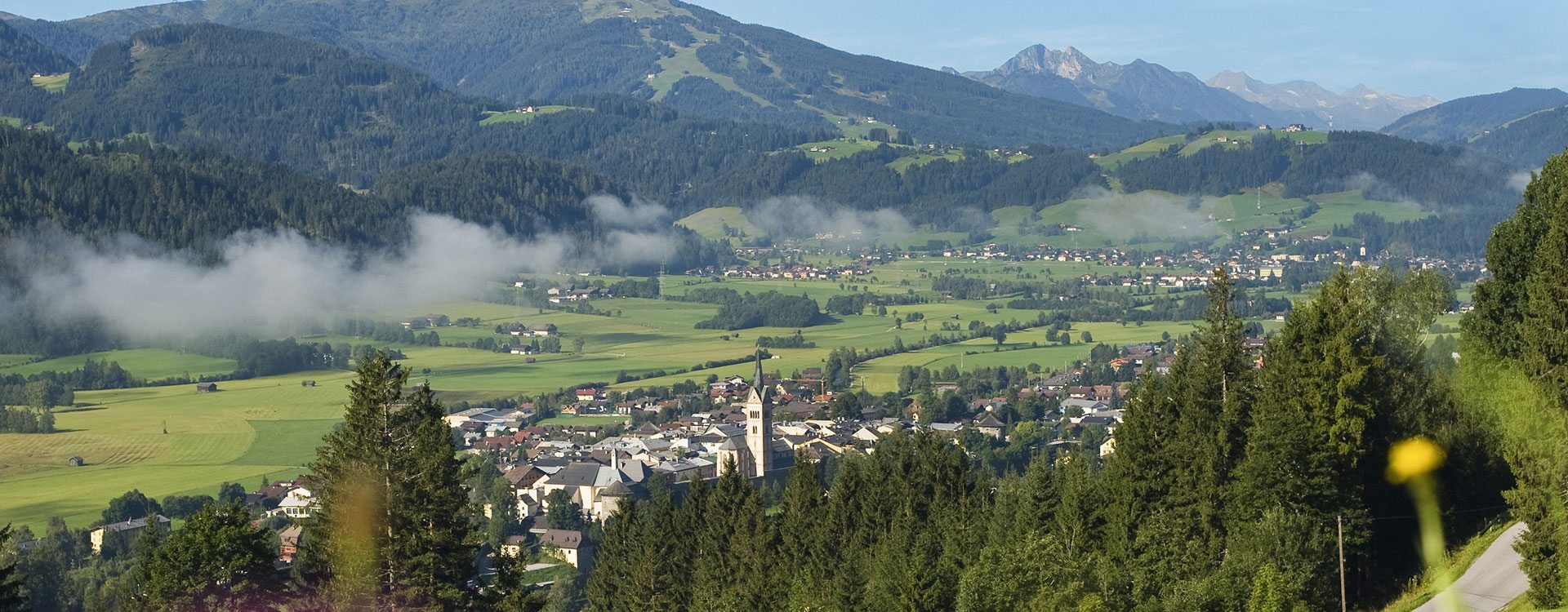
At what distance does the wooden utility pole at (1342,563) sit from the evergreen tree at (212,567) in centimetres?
1879

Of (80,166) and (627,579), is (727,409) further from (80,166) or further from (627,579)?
(80,166)

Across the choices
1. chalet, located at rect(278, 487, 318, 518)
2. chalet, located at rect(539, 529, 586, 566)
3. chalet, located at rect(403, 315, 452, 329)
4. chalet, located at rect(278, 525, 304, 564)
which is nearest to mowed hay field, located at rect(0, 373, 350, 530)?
chalet, located at rect(278, 487, 318, 518)

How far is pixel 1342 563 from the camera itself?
32.8 meters

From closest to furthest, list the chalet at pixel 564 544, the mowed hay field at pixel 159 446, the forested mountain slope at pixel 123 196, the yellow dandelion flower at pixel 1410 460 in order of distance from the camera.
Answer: the yellow dandelion flower at pixel 1410 460 < the chalet at pixel 564 544 < the mowed hay field at pixel 159 446 < the forested mountain slope at pixel 123 196

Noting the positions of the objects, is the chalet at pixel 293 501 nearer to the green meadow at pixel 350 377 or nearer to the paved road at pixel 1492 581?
the green meadow at pixel 350 377

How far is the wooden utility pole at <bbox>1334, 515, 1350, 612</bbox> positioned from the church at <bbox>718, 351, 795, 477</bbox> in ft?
215

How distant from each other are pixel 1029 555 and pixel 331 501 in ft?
40.5

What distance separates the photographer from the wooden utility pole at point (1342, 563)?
107 ft

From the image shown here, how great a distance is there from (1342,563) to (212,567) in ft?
64.5

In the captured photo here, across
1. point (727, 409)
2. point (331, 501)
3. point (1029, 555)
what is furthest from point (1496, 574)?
point (727, 409)

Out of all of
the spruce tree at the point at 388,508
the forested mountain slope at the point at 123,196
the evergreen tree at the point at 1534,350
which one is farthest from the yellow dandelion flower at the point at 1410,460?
the forested mountain slope at the point at 123,196

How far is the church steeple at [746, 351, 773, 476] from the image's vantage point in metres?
99.8

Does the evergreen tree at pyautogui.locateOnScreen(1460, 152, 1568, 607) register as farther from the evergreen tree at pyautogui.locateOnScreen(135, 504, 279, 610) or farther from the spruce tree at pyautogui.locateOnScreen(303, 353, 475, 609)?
the evergreen tree at pyautogui.locateOnScreen(135, 504, 279, 610)

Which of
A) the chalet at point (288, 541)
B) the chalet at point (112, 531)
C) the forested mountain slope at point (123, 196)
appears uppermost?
the forested mountain slope at point (123, 196)
